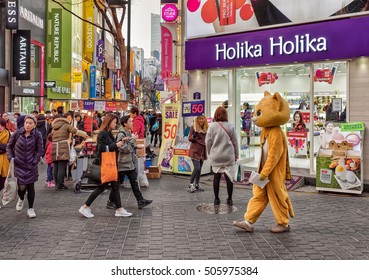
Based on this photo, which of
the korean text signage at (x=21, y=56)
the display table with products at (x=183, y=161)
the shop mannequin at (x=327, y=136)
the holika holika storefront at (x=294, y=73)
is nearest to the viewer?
the shop mannequin at (x=327, y=136)

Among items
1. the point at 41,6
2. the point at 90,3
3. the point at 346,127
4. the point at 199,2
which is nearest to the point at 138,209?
the point at 346,127

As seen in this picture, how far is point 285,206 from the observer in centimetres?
614

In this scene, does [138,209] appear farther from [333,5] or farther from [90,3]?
[90,3]

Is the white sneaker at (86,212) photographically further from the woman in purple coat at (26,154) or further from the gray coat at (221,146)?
the gray coat at (221,146)

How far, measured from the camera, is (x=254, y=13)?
1148cm

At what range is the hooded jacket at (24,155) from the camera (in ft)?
23.2

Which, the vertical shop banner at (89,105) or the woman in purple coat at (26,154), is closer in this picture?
the woman in purple coat at (26,154)

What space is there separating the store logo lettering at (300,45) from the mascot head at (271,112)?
4581mm

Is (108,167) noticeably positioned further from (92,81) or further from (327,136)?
(92,81)

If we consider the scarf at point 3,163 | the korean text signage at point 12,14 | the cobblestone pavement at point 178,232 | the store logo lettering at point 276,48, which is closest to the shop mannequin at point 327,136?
the cobblestone pavement at point 178,232

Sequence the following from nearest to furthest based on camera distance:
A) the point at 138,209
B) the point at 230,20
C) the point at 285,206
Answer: the point at 285,206, the point at 138,209, the point at 230,20

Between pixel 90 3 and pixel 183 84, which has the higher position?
pixel 90 3

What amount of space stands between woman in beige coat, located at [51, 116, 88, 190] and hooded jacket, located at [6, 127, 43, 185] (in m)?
2.60

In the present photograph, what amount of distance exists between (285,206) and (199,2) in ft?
27.0
